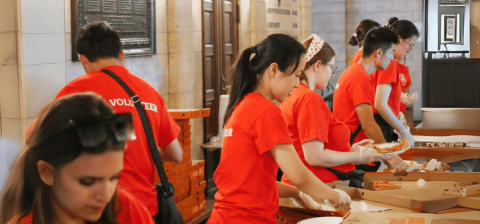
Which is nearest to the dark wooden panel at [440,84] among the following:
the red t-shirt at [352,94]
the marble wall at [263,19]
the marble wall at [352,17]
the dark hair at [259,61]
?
the marble wall at [352,17]

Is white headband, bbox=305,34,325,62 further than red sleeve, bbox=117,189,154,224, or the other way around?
white headband, bbox=305,34,325,62

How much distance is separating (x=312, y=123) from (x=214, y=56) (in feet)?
13.8

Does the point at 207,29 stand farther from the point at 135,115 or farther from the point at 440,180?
the point at 135,115

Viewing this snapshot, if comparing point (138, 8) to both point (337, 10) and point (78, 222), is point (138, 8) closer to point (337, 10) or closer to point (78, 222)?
point (78, 222)

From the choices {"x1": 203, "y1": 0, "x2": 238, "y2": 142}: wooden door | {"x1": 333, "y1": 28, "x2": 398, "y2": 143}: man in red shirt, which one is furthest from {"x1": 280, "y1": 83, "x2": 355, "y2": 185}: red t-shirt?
{"x1": 203, "y1": 0, "x2": 238, "y2": 142}: wooden door

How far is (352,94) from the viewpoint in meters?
4.21

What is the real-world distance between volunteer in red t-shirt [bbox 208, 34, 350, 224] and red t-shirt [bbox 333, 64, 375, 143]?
1604 millimetres

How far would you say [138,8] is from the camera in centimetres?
525

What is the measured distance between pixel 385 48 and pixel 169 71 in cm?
223

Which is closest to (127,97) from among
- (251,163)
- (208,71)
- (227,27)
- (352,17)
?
(251,163)

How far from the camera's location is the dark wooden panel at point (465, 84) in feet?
33.8

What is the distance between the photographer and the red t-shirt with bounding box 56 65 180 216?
2.74 m

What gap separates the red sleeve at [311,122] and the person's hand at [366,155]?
1.01ft

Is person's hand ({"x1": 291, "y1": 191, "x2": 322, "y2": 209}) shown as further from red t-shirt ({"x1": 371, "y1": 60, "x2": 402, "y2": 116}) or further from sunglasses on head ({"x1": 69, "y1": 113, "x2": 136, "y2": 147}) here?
red t-shirt ({"x1": 371, "y1": 60, "x2": 402, "y2": 116})
